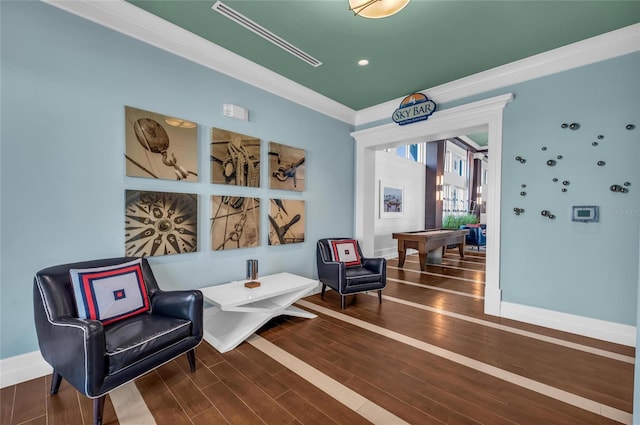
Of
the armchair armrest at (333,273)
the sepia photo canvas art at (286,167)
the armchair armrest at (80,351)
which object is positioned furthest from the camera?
the sepia photo canvas art at (286,167)

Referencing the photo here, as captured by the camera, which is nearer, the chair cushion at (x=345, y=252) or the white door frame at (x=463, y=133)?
the white door frame at (x=463, y=133)

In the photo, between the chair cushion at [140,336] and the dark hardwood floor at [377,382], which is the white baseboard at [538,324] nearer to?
the dark hardwood floor at [377,382]

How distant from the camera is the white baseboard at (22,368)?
2.00 m

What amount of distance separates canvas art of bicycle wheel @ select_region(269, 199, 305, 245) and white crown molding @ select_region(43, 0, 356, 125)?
1550 millimetres

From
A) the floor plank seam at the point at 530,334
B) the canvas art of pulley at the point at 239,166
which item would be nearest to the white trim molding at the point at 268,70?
the canvas art of pulley at the point at 239,166

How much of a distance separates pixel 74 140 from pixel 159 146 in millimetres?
633

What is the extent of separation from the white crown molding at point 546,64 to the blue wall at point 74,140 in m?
3.07

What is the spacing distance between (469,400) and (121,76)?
3.92 m

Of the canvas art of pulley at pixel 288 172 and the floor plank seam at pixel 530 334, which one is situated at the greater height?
the canvas art of pulley at pixel 288 172

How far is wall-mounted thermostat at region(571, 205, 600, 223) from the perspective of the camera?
288 centimetres

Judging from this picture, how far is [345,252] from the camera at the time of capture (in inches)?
166

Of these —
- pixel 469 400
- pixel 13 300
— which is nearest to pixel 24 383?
pixel 13 300

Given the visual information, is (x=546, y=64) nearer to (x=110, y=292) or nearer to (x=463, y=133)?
(x=463, y=133)

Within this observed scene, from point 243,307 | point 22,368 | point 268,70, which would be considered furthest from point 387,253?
point 22,368
